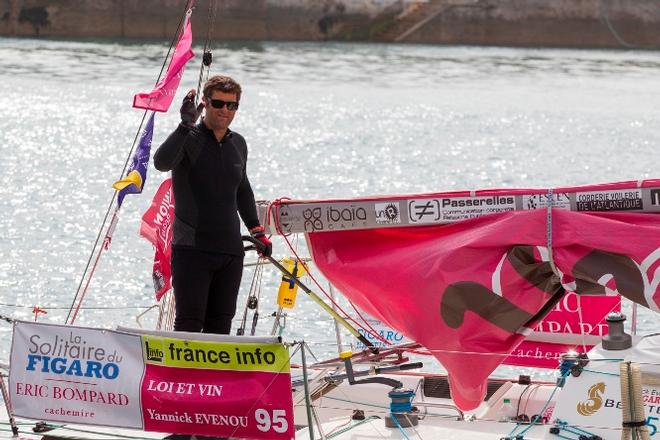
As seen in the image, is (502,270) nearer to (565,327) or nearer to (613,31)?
(565,327)

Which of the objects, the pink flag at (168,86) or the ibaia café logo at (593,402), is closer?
the ibaia café logo at (593,402)

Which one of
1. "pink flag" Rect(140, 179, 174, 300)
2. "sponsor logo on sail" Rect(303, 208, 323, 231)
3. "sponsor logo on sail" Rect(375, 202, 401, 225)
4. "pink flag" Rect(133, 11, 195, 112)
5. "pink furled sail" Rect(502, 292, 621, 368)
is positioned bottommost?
"pink furled sail" Rect(502, 292, 621, 368)

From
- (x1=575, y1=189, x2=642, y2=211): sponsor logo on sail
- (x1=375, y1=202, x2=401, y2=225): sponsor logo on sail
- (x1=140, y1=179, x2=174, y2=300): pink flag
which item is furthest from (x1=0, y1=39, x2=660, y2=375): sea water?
(x1=575, y1=189, x2=642, y2=211): sponsor logo on sail

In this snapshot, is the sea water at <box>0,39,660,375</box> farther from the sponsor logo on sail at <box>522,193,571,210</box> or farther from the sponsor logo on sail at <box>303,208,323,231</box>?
the sponsor logo on sail at <box>522,193,571,210</box>

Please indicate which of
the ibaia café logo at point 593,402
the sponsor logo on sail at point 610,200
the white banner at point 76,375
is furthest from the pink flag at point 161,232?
the ibaia café logo at point 593,402

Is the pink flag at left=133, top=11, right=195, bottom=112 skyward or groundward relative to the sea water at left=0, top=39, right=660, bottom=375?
skyward

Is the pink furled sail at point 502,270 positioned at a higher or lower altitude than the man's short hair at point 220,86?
lower

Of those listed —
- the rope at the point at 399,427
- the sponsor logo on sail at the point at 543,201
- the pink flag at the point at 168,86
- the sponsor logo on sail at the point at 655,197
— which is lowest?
the rope at the point at 399,427

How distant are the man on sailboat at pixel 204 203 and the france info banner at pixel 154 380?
33 cm

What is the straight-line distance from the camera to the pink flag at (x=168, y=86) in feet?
22.6

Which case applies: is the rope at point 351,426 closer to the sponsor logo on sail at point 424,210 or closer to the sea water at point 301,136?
the sponsor logo on sail at point 424,210

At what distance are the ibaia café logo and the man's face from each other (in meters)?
1.96

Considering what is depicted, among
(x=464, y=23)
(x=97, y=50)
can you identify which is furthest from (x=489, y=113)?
(x=464, y=23)

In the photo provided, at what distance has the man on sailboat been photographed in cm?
571
